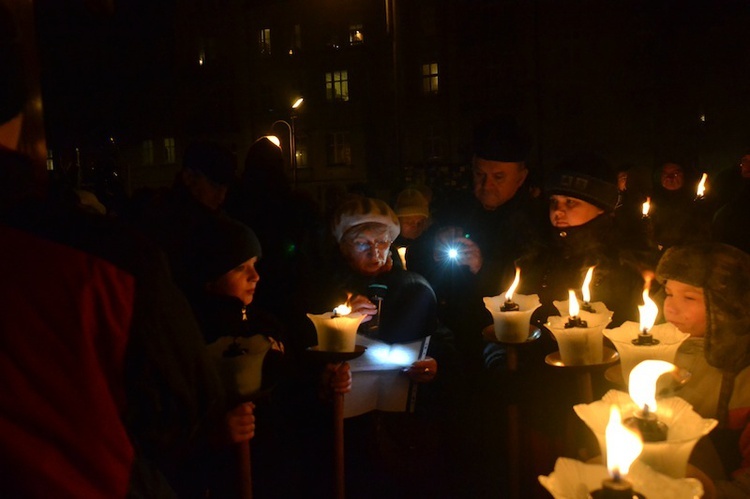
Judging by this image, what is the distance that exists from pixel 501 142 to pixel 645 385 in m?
3.53

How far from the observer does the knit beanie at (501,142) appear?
16.4 feet

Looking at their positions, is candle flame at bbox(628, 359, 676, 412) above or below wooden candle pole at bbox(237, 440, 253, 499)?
above

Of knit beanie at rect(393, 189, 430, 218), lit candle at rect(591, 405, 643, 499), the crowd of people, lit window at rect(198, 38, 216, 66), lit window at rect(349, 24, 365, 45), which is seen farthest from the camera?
lit window at rect(198, 38, 216, 66)

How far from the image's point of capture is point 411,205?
6.43m

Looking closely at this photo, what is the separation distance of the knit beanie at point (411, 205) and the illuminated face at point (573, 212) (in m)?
2.42

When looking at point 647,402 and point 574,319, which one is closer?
point 647,402

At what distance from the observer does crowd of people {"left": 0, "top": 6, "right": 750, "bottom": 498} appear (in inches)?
56.9

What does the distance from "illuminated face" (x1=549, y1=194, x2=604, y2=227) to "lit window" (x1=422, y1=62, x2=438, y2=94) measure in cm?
3108

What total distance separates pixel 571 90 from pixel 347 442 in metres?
29.3

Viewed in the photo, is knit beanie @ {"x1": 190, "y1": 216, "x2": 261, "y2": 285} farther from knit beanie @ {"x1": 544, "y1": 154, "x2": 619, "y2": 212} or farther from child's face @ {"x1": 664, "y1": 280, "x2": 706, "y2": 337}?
child's face @ {"x1": 664, "y1": 280, "x2": 706, "y2": 337}

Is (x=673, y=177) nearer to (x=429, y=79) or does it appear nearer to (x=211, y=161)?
(x=211, y=161)

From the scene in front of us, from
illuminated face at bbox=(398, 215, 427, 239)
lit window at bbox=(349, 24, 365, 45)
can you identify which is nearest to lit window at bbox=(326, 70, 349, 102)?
lit window at bbox=(349, 24, 365, 45)

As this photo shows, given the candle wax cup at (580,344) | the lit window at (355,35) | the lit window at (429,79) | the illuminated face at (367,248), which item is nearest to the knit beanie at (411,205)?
the illuminated face at (367,248)

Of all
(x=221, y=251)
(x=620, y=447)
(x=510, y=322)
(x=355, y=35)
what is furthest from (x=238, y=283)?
(x=355, y=35)
